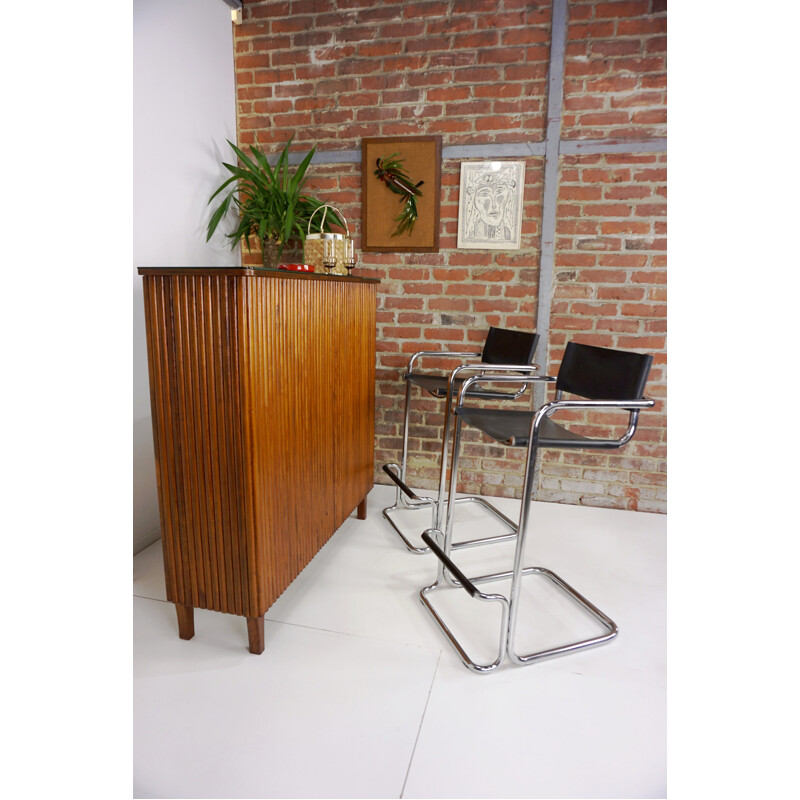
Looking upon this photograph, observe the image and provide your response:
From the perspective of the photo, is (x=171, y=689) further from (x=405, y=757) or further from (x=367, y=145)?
(x=367, y=145)

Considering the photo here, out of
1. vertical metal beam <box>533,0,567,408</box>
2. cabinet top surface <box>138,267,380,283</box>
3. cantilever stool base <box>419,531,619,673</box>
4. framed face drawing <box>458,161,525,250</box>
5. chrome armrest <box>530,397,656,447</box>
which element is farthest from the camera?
framed face drawing <box>458,161,525,250</box>

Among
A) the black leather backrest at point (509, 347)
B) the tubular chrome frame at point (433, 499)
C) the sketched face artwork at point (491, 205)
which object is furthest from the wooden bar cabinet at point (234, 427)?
the sketched face artwork at point (491, 205)

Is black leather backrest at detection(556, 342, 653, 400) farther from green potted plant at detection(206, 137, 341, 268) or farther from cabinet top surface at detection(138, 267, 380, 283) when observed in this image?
green potted plant at detection(206, 137, 341, 268)

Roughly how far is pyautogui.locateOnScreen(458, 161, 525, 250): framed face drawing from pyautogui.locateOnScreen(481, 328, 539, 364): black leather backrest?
1.78ft

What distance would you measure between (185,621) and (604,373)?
5.70 feet

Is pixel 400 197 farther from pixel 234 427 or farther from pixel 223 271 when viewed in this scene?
pixel 234 427

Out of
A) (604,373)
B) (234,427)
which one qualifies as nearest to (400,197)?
(604,373)

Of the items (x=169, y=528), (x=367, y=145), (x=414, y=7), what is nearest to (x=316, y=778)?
(x=169, y=528)

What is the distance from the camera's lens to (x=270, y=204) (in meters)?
2.95

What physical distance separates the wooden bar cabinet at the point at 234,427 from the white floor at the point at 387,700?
0.62 feet

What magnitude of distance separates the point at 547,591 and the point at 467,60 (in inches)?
107

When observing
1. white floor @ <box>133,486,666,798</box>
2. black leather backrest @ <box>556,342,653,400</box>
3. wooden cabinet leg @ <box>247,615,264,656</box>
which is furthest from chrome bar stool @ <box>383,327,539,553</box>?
wooden cabinet leg @ <box>247,615,264,656</box>

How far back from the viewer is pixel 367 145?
3061 mm

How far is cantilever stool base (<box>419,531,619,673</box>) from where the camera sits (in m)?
1.74
